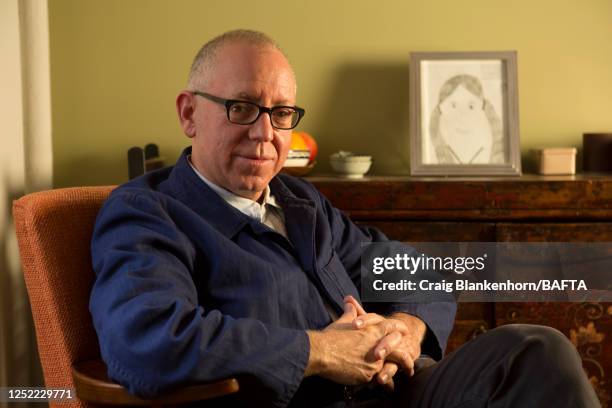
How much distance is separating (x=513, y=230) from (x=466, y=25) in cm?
87

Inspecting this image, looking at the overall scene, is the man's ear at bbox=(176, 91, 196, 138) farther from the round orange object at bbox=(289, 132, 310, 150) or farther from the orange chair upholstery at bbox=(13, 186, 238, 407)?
the round orange object at bbox=(289, 132, 310, 150)

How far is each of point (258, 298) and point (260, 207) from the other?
292 millimetres

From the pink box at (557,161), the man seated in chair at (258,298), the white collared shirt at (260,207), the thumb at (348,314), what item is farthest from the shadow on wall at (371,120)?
the thumb at (348,314)

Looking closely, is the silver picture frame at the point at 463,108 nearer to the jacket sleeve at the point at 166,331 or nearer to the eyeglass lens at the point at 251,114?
the eyeglass lens at the point at 251,114

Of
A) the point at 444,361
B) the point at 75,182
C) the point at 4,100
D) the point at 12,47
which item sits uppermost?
the point at 12,47

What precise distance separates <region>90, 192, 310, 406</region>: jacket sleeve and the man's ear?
0.34 meters

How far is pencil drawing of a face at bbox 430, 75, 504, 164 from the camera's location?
10.1 feet

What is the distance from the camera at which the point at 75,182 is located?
3.29 m

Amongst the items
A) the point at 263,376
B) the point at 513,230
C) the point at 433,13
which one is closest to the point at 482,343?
the point at 263,376

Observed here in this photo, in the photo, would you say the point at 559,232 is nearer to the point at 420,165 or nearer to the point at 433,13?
the point at 420,165

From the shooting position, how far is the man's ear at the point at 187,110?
6.57 feet

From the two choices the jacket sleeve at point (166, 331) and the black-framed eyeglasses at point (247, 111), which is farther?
the black-framed eyeglasses at point (247, 111)

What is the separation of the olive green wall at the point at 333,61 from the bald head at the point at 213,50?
4.08 ft

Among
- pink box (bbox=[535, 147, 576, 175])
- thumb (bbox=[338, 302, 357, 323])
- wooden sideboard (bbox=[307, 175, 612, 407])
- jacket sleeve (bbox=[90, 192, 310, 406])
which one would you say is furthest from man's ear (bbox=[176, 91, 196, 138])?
pink box (bbox=[535, 147, 576, 175])
